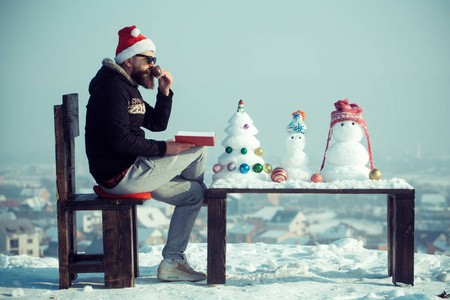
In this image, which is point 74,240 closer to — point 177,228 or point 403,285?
point 177,228

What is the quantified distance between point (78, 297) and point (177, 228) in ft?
2.51

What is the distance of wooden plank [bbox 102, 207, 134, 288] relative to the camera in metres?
3.39

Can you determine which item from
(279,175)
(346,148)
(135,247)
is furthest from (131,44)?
(346,148)

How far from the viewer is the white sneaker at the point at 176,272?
3578 mm

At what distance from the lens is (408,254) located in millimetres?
3480

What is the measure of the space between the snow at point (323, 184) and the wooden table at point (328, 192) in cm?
4

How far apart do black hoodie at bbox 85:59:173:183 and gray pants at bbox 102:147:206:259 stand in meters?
0.09

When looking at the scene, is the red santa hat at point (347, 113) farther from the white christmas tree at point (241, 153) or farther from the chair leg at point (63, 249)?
the chair leg at point (63, 249)

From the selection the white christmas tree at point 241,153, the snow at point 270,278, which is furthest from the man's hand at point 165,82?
the snow at point 270,278

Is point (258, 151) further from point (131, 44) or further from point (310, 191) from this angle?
point (131, 44)

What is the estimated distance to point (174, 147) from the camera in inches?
136

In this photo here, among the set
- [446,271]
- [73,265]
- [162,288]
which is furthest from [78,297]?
[446,271]

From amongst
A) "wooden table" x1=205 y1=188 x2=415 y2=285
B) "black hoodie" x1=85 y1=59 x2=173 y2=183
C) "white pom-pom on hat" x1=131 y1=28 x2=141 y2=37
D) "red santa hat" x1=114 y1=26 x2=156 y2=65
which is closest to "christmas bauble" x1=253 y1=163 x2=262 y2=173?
"wooden table" x1=205 y1=188 x2=415 y2=285

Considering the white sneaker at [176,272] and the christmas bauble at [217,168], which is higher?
the christmas bauble at [217,168]
